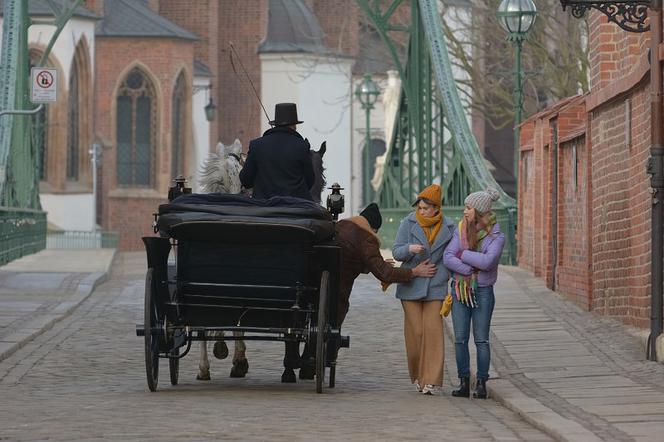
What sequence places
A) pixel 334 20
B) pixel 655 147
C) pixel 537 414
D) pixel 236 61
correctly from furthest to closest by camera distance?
pixel 334 20 → pixel 236 61 → pixel 655 147 → pixel 537 414

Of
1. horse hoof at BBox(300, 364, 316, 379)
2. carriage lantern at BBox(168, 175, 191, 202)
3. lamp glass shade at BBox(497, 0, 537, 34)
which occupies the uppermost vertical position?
lamp glass shade at BBox(497, 0, 537, 34)

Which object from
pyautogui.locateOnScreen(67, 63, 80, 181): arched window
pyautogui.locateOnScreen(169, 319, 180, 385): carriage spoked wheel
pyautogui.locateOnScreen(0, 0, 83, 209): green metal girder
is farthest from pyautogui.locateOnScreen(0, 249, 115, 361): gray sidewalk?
pyautogui.locateOnScreen(67, 63, 80, 181): arched window

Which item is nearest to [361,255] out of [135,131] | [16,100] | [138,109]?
[16,100]

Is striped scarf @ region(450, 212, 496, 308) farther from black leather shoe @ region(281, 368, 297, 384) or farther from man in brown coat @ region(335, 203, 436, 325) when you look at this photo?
black leather shoe @ region(281, 368, 297, 384)

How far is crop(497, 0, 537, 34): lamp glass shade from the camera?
2605cm

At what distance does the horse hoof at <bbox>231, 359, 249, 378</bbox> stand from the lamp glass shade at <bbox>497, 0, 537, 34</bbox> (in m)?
13.3

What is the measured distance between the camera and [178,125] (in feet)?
223

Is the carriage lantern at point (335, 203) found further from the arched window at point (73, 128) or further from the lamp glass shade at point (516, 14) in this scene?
the arched window at point (73, 128)

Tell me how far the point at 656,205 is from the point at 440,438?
16.4ft

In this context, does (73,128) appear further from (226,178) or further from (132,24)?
(226,178)

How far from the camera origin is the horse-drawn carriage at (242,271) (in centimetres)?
1179

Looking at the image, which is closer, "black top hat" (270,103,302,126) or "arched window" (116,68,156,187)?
"black top hat" (270,103,302,126)

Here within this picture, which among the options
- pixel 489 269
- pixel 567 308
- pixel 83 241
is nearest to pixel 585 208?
pixel 567 308

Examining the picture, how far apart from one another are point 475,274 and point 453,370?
7.88ft
